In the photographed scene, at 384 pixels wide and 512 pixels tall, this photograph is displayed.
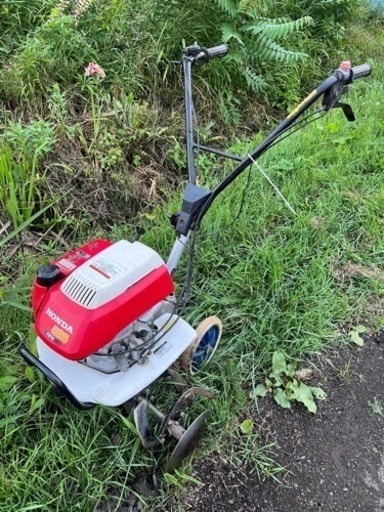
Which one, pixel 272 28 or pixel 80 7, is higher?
pixel 80 7

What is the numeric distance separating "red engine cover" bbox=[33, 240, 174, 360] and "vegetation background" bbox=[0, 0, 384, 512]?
0.44 meters

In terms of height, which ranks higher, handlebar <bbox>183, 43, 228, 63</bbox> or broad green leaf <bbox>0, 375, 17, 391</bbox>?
handlebar <bbox>183, 43, 228, 63</bbox>

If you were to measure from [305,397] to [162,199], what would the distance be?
1.35m

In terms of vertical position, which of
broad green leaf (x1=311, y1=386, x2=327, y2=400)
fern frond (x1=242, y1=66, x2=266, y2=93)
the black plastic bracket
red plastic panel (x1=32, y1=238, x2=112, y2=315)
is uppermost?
red plastic panel (x1=32, y1=238, x2=112, y2=315)

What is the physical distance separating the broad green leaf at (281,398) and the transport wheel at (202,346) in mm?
315

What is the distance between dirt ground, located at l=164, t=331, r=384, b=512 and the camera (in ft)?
6.05

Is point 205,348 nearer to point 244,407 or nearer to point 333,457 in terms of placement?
point 244,407

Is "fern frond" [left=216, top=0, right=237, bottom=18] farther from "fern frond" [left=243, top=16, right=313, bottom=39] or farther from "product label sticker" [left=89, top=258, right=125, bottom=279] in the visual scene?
"product label sticker" [left=89, top=258, right=125, bottom=279]

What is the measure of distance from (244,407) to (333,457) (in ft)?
1.27

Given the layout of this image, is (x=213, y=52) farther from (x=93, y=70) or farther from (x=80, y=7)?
(x=80, y=7)

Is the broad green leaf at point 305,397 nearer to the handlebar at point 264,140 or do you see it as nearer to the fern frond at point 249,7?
the handlebar at point 264,140

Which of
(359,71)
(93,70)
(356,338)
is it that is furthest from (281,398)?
(93,70)

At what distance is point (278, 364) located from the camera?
222cm

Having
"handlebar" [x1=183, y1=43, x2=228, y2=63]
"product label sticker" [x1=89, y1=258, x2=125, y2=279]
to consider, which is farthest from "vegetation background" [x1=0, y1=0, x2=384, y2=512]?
"handlebar" [x1=183, y1=43, x2=228, y2=63]
